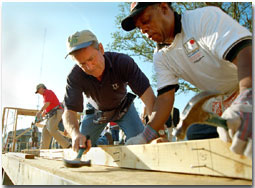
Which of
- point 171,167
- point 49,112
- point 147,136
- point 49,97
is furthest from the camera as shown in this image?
point 49,97

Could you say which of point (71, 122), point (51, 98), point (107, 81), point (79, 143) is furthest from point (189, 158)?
point (51, 98)

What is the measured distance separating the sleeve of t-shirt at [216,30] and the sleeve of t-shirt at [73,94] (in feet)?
4.60

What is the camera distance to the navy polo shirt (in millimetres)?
2514

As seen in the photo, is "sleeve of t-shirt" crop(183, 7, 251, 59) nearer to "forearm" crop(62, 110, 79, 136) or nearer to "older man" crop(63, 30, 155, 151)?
"older man" crop(63, 30, 155, 151)

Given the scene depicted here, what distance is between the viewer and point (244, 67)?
3.63 ft

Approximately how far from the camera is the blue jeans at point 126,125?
296 cm

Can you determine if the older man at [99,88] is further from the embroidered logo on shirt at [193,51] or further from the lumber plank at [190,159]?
the embroidered logo on shirt at [193,51]

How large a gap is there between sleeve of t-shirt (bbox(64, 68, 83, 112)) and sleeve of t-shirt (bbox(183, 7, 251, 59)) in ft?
4.60

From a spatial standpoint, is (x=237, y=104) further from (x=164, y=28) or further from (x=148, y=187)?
(x=164, y=28)

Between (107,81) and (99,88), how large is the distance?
0.13 m

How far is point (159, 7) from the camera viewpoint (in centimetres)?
165

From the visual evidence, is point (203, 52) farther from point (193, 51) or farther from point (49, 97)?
point (49, 97)

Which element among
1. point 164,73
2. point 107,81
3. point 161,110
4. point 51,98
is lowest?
point 161,110

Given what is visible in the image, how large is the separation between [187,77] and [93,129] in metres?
1.68
